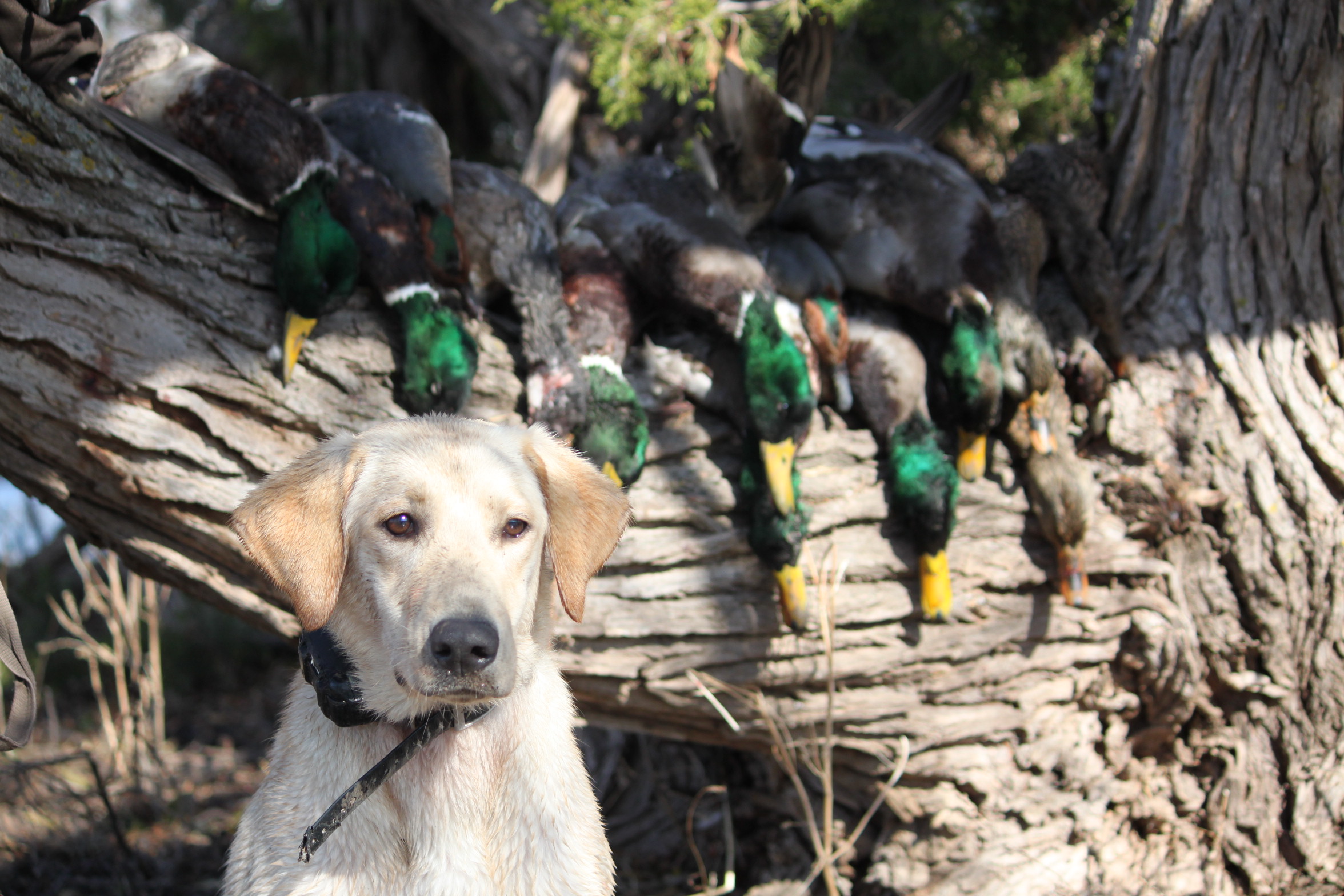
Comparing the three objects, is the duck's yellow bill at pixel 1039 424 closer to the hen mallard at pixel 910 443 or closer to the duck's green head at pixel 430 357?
the hen mallard at pixel 910 443

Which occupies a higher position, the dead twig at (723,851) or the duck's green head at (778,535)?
the duck's green head at (778,535)

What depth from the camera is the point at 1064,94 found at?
4770 mm

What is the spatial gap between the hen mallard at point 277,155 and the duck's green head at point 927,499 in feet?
6.11

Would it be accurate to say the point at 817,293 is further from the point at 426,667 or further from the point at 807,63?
the point at 426,667

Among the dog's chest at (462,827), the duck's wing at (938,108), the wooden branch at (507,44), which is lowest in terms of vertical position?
the dog's chest at (462,827)

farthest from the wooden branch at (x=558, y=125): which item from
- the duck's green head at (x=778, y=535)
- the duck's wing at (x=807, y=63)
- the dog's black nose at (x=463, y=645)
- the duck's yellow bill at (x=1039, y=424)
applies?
the dog's black nose at (x=463, y=645)

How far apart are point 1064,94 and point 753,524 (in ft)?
10.1

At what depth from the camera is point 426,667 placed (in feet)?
5.50

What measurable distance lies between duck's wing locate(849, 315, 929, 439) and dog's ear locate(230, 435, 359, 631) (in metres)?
1.98

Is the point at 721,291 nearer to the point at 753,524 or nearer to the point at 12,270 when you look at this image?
the point at 753,524

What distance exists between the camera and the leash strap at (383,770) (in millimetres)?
1746

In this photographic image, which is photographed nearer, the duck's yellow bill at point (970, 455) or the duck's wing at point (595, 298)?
the duck's wing at point (595, 298)

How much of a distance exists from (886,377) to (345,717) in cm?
217

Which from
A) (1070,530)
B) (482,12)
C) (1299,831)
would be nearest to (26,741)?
(1070,530)
